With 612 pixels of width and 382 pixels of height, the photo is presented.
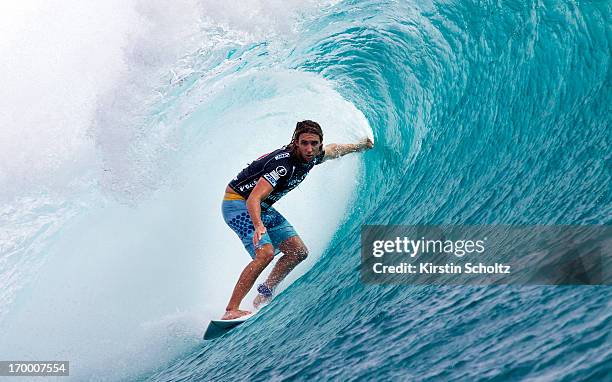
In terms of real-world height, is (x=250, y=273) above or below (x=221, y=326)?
above

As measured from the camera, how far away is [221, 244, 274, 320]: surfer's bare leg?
19.1 feet

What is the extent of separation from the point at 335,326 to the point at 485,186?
7.35 ft

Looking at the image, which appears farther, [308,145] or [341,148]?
[341,148]

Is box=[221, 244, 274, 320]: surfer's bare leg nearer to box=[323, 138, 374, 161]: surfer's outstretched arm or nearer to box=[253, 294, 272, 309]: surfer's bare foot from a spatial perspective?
box=[253, 294, 272, 309]: surfer's bare foot

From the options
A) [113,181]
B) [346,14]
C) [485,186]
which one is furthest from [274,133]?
[485,186]

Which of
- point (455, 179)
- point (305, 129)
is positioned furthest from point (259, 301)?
point (455, 179)

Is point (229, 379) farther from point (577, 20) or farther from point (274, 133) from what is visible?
point (274, 133)

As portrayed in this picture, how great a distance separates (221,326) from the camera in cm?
643

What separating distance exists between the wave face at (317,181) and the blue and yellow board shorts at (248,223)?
934 mm

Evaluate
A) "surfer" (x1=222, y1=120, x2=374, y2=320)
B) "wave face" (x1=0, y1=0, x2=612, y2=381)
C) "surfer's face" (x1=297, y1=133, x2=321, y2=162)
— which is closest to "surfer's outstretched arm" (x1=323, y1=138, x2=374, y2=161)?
"surfer" (x1=222, y1=120, x2=374, y2=320)

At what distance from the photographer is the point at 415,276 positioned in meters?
5.82

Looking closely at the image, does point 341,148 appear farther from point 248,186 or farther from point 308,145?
point 248,186

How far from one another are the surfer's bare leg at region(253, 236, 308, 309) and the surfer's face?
0.93 metres

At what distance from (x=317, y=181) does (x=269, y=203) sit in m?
4.97
